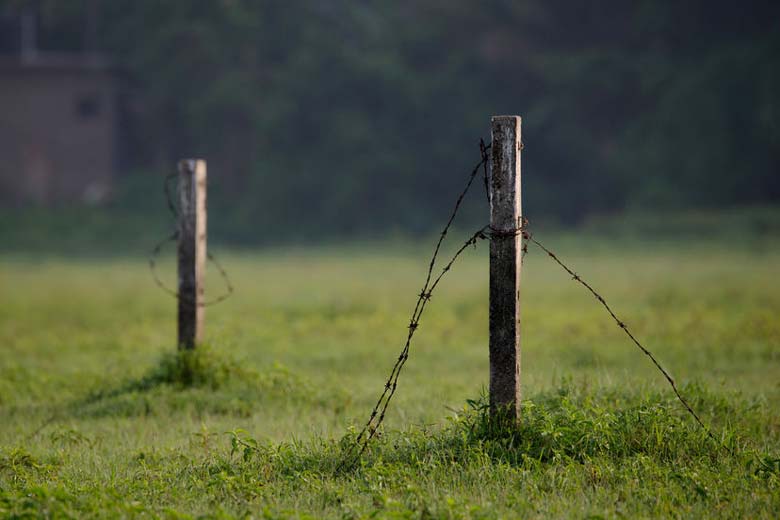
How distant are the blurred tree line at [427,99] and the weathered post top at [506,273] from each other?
31.3 meters

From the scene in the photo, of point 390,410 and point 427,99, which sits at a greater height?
point 427,99

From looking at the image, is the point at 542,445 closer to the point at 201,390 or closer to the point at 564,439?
the point at 564,439

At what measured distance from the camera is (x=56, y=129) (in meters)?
40.0

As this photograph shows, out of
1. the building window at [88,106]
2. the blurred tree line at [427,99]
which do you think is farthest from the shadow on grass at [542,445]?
the building window at [88,106]

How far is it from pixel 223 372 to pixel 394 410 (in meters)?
1.89

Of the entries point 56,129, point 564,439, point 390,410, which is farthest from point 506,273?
point 56,129

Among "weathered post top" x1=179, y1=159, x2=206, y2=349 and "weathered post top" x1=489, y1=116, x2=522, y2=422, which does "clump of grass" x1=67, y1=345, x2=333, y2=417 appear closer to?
"weathered post top" x1=179, y1=159, x2=206, y2=349

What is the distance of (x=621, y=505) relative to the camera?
505 cm

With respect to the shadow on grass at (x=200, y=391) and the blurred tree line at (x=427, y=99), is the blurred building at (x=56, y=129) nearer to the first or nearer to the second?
the blurred tree line at (x=427, y=99)

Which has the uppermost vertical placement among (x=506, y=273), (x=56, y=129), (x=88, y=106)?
(x=88, y=106)

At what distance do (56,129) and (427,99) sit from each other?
16.0 metres

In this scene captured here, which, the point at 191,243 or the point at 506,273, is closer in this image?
the point at 506,273

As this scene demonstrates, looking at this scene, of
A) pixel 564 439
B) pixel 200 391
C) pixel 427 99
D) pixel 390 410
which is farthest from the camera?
pixel 427 99

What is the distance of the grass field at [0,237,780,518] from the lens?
5227 millimetres
